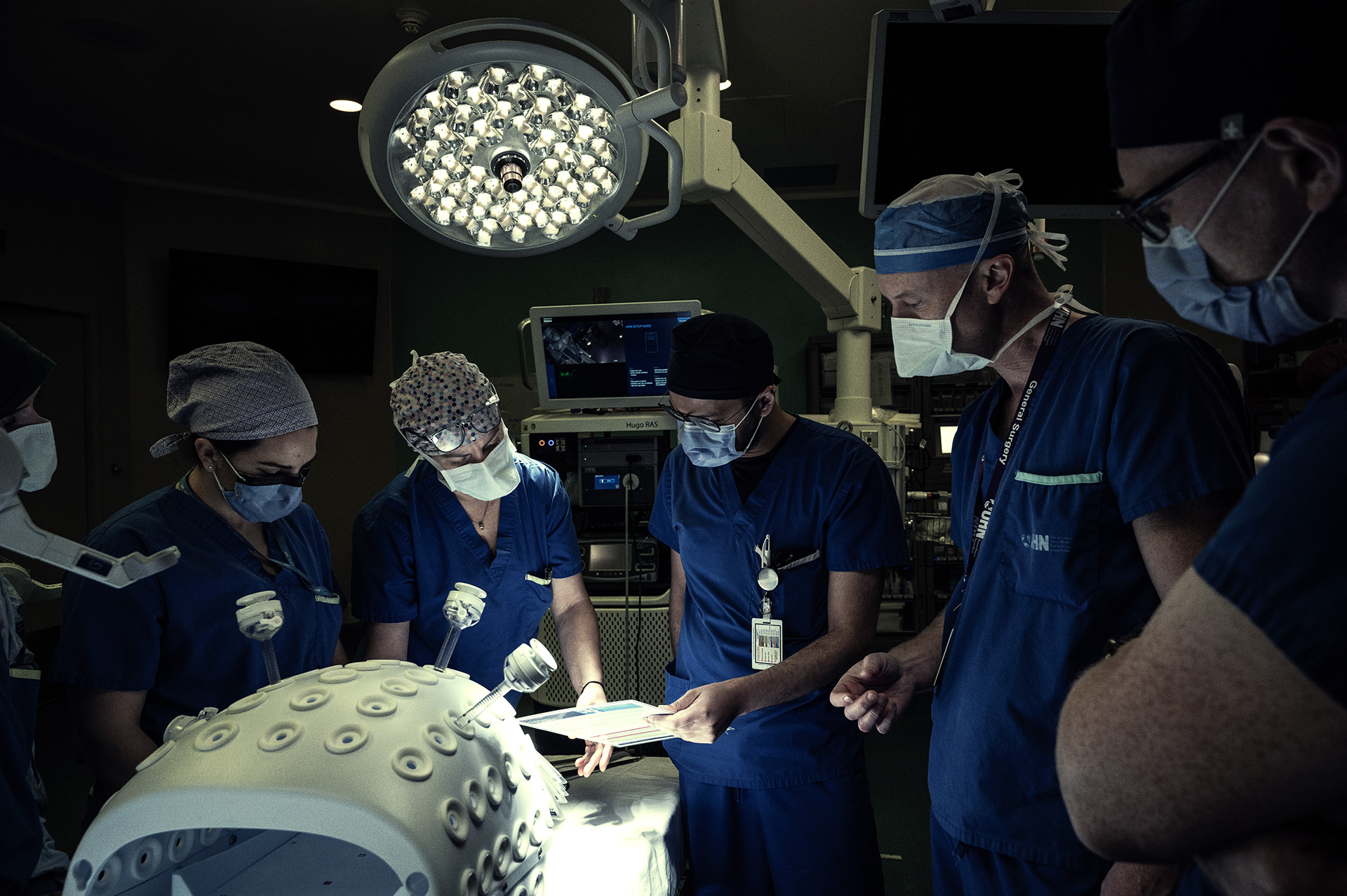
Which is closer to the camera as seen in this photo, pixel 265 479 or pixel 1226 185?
pixel 1226 185

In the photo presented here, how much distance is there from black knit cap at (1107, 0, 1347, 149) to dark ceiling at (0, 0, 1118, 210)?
2684 millimetres

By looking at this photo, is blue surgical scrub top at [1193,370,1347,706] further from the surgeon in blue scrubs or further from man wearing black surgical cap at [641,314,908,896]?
the surgeon in blue scrubs

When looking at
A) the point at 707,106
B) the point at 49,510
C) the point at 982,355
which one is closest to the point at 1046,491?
the point at 982,355

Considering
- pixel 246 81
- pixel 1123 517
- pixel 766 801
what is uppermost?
pixel 246 81

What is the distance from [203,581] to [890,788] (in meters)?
2.91

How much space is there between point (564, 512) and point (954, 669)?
1.07 metres

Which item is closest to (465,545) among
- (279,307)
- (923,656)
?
(923,656)

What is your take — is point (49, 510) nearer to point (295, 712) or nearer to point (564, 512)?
point (564, 512)

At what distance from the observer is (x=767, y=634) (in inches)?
66.0

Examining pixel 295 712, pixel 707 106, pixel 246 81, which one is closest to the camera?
pixel 295 712

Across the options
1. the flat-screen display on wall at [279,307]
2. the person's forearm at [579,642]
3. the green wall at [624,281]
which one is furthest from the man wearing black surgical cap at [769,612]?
the flat-screen display on wall at [279,307]

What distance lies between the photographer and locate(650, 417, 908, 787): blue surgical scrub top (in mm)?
1681

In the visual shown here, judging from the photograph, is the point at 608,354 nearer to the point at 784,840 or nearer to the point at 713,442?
the point at 713,442

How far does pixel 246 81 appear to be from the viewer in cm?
405
